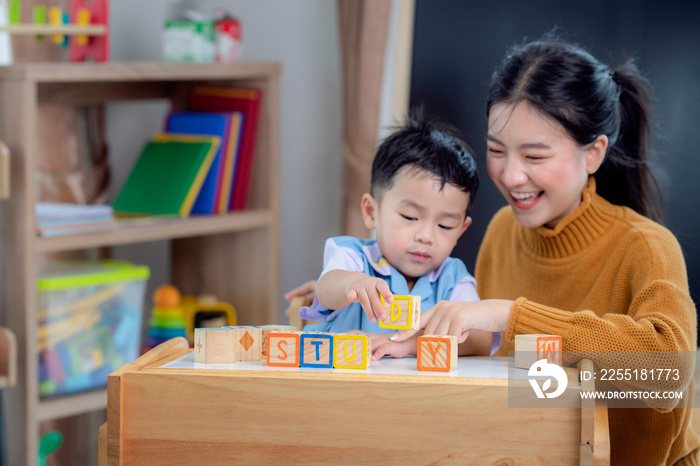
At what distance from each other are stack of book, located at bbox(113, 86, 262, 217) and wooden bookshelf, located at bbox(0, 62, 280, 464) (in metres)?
0.04

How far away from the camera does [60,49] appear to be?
233 cm

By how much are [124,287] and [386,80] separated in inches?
38.9

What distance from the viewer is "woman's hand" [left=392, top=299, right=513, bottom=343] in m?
1.09

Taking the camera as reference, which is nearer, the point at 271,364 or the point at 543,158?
the point at 271,364

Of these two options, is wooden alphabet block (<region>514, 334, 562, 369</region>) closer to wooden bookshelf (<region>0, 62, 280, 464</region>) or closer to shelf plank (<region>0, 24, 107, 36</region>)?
wooden bookshelf (<region>0, 62, 280, 464</region>)

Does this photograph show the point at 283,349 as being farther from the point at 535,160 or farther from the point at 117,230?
the point at 117,230

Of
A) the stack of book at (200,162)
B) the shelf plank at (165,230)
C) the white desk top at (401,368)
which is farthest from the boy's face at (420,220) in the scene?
the stack of book at (200,162)

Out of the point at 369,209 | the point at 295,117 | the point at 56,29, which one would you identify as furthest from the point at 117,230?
the point at 369,209

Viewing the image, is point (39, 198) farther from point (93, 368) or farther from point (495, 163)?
point (495, 163)

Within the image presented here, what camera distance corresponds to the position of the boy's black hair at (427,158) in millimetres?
1260

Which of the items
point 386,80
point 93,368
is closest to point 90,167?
point 93,368

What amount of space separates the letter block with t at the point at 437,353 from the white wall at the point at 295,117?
5.45ft

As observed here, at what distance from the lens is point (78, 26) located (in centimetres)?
205

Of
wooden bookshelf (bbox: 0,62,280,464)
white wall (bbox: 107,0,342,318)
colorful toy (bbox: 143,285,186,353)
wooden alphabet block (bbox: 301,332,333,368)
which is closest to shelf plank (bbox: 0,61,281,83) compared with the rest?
wooden bookshelf (bbox: 0,62,280,464)
